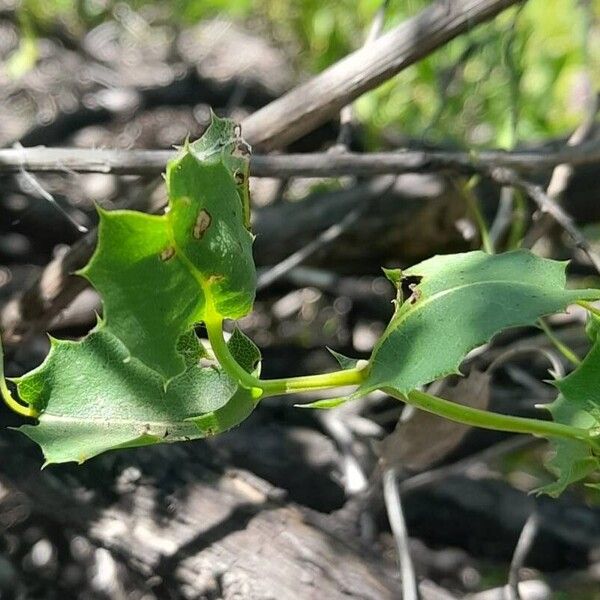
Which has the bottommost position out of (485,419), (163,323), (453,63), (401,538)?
(401,538)

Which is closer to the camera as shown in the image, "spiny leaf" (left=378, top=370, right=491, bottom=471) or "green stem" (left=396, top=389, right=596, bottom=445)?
"green stem" (left=396, top=389, right=596, bottom=445)

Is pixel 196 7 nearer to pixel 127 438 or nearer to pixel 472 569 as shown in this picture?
pixel 472 569

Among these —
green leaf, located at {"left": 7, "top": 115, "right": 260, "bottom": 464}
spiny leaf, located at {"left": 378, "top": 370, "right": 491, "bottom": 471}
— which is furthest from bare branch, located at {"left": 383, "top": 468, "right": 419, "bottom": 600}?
green leaf, located at {"left": 7, "top": 115, "right": 260, "bottom": 464}

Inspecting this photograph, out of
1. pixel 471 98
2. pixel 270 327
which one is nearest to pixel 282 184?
pixel 270 327

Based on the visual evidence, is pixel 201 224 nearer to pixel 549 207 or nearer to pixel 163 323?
pixel 163 323

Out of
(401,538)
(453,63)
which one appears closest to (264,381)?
(401,538)

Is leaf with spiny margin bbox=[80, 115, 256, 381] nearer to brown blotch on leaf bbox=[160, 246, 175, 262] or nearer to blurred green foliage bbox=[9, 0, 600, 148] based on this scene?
brown blotch on leaf bbox=[160, 246, 175, 262]
